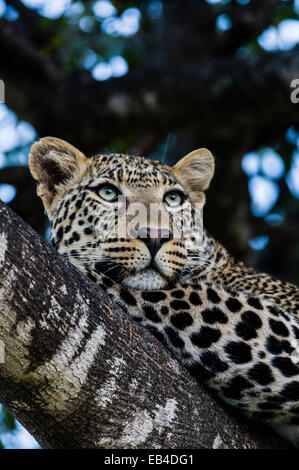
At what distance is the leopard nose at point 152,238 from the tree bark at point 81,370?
36.0 inches

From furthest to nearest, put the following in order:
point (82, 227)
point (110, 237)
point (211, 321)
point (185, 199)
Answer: point (185, 199), point (82, 227), point (110, 237), point (211, 321)

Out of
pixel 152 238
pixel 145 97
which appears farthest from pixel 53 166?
pixel 145 97

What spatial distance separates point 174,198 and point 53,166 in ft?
3.66

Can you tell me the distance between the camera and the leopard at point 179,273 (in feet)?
13.8

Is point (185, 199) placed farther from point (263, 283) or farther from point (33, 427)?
point (33, 427)

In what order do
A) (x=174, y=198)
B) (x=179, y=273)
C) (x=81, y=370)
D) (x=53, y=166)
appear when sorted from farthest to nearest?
(x=53, y=166) → (x=174, y=198) → (x=179, y=273) → (x=81, y=370)

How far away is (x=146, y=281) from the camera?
4754mm

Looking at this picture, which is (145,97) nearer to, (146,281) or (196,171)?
(196,171)

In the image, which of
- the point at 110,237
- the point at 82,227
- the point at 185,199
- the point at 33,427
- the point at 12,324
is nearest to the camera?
the point at 12,324

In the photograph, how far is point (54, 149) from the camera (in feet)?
19.4

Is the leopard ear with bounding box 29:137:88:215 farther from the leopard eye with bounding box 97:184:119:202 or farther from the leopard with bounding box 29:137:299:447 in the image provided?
the leopard eye with bounding box 97:184:119:202
